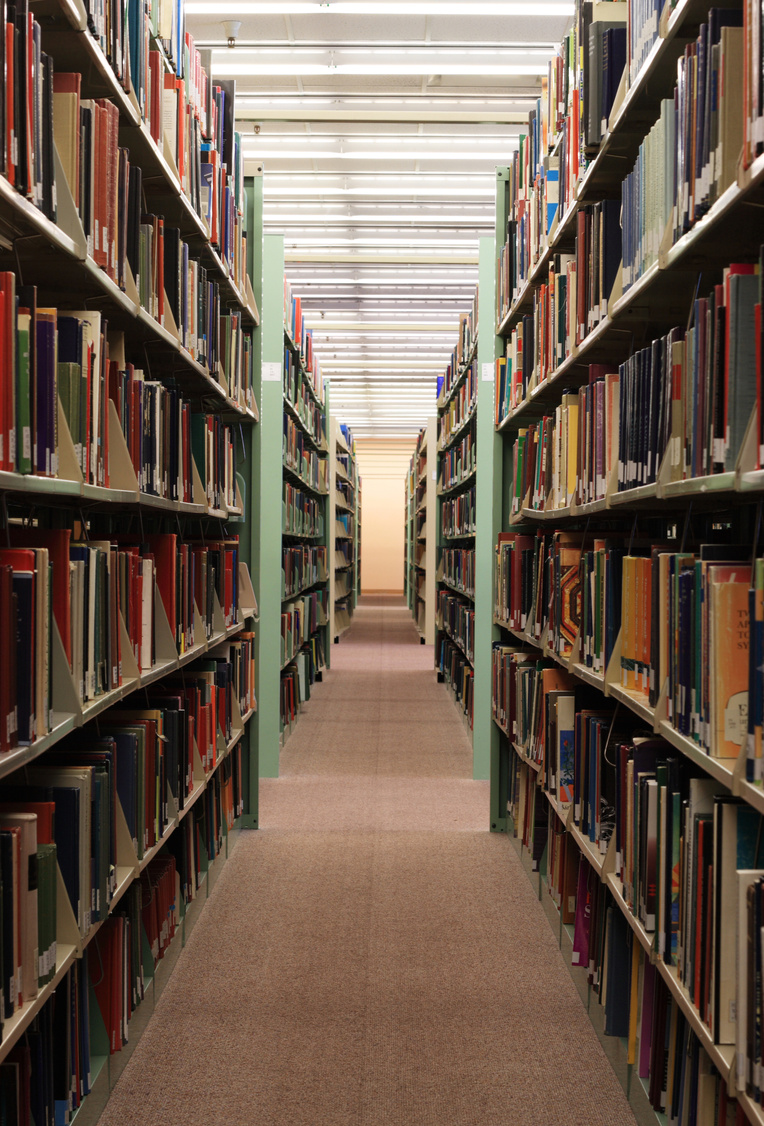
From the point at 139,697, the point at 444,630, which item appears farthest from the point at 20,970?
the point at 444,630

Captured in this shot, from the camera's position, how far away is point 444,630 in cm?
854

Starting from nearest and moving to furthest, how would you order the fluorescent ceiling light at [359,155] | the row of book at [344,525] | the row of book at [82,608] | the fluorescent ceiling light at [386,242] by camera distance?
1. the row of book at [82,608]
2. the fluorescent ceiling light at [359,155]
3. the fluorescent ceiling light at [386,242]
4. the row of book at [344,525]

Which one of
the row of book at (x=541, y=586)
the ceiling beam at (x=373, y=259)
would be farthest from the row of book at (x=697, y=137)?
the ceiling beam at (x=373, y=259)

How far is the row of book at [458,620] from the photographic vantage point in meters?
6.39

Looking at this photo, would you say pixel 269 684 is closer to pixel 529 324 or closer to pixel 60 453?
pixel 529 324

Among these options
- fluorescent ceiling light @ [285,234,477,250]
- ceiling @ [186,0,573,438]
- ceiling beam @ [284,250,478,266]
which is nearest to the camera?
ceiling @ [186,0,573,438]

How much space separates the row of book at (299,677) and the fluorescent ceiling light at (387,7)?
384 centimetres

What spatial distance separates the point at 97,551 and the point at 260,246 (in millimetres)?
2616

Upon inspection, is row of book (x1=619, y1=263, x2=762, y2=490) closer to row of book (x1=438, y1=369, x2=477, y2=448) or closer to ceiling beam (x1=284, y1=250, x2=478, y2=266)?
row of book (x1=438, y1=369, x2=477, y2=448)

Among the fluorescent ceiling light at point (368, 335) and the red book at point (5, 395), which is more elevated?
the fluorescent ceiling light at point (368, 335)

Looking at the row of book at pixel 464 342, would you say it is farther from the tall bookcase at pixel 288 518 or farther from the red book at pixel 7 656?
the red book at pixel 7 656

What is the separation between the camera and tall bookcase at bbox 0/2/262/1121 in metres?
1.55

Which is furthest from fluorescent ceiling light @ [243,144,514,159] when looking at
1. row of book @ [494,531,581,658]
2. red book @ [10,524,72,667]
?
red book @ [10,524,72,667]

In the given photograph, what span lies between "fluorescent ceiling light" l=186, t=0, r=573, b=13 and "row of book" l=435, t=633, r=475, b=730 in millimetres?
3655
